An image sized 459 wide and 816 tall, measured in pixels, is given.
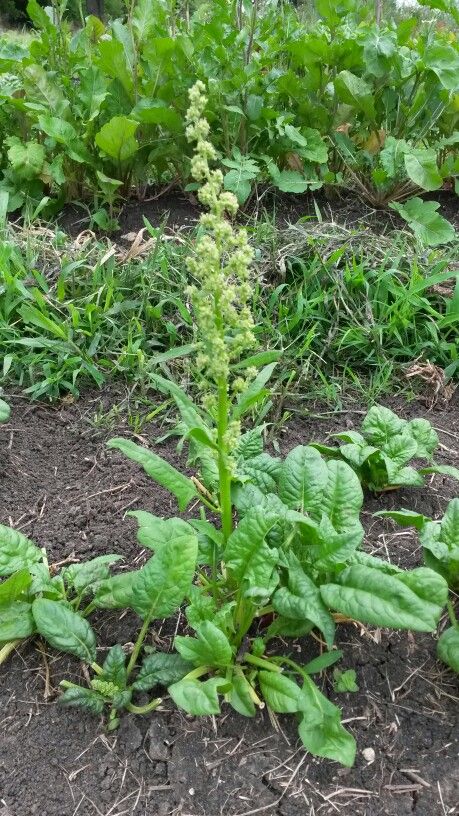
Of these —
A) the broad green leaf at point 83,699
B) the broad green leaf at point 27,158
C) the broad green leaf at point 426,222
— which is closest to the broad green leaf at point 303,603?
the broad green leaf at point 83,699

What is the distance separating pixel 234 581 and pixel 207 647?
0.93 ft

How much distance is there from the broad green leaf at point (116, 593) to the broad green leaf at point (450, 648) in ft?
2.73

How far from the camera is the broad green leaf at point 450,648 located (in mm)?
1809

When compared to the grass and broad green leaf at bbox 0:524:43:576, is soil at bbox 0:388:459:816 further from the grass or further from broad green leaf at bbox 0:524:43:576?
the grass

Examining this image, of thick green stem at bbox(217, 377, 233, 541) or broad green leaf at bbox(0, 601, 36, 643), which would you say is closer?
thick green stem at bbox(217, 377, 233, 541)

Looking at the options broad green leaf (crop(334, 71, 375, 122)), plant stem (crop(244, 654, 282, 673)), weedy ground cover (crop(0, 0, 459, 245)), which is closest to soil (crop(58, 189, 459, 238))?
weedy ground cover (crop(0, 0, 459, 245))

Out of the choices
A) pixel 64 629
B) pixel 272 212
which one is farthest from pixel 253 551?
pixel 272 212

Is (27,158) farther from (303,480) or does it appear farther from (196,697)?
(196,697)

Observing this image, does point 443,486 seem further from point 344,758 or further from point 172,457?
point 344,758

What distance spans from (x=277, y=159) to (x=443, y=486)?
2216 mm

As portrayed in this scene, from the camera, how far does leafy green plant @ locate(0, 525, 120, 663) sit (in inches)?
72.3

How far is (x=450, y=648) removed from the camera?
182cm

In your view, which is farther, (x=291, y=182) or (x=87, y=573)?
(x=291, y=182)

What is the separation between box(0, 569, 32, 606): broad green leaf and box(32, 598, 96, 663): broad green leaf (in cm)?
6
